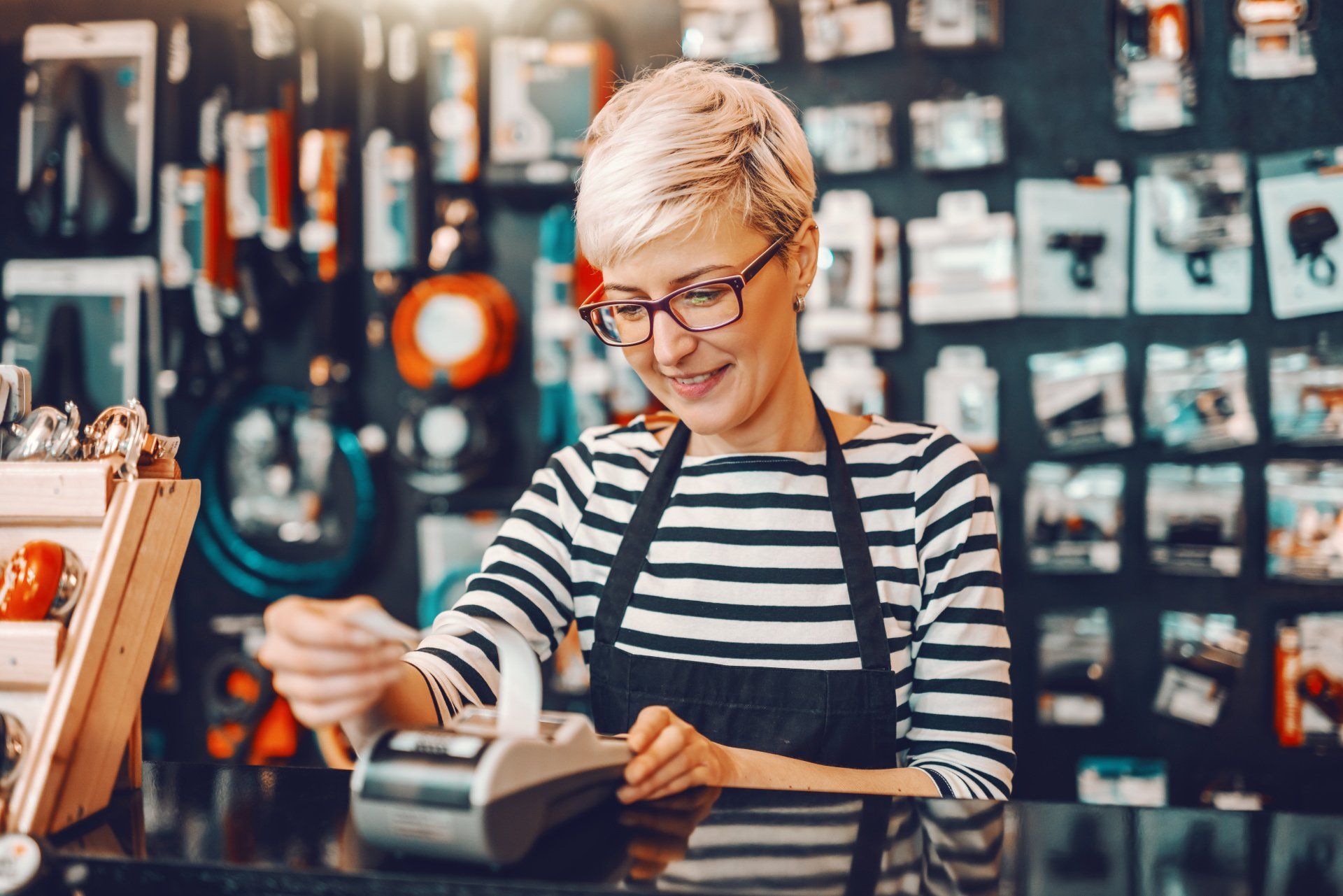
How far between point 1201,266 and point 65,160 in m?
3.57

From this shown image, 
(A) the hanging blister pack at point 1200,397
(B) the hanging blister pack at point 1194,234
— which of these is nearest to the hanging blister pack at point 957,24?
(B) the hanging blister pack at point 1194,234

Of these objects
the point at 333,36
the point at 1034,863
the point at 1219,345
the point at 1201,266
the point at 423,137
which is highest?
the point at 333,36

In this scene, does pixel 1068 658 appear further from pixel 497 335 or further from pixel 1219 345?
pixel 497 335

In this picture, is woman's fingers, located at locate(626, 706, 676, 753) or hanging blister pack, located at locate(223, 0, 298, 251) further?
hanging blister pack, located at locate(223, 0, 298, 251)

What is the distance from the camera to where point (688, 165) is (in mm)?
1303

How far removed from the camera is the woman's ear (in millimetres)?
1439

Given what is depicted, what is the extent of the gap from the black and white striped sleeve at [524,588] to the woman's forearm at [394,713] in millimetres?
123

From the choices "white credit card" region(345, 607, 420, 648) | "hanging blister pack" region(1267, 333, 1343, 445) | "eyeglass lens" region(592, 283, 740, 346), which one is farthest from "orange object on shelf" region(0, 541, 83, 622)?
"hanging blister pack" region(1267, 333, 1343, 445)

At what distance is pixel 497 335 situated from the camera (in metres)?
3.08

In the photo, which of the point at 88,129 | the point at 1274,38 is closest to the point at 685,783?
the point at 1274,38

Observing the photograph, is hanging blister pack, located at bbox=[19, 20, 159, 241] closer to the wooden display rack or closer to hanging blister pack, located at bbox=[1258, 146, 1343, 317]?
the wooden display rack

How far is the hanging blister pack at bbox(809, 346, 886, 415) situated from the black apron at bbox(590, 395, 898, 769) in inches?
54.1

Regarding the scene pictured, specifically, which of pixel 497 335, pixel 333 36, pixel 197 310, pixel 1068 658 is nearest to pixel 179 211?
pixel 197 310

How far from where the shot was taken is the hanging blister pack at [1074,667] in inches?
109
